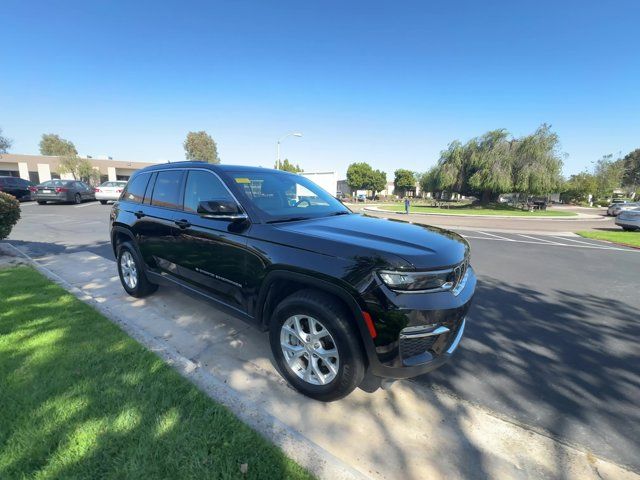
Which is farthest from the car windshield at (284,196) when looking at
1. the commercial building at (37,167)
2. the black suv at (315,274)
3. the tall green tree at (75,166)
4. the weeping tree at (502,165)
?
the tall green tree at (75,166)

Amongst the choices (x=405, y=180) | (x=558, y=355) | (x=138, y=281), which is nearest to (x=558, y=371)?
(x=558, y=355)

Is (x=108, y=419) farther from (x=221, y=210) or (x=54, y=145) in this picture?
(x=54, y=145)

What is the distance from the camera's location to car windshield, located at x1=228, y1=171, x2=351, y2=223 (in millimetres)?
3006

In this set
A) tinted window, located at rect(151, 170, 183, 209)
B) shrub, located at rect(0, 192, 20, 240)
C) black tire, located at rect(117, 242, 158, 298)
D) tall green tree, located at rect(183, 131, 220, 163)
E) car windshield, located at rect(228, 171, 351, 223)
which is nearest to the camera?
car windshield, located at rect(228, 171, 351, 223)

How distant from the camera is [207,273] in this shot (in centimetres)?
320

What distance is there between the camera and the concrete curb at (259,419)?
6.15 ft

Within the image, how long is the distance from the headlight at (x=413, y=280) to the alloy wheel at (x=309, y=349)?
62 centimetres

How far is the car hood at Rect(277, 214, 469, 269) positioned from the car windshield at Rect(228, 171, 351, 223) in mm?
243

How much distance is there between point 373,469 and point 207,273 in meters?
2.23

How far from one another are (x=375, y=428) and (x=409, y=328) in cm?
80

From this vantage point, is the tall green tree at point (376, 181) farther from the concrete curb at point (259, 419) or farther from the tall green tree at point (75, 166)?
the concrete curb at point (259, 419)

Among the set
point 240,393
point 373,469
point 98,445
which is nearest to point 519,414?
point 373,469

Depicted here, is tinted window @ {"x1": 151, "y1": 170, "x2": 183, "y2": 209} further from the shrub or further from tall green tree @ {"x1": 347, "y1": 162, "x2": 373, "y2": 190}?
tall green tree @ {"x1": 347, "y1": 162, "x2": 373, "y2": 190}

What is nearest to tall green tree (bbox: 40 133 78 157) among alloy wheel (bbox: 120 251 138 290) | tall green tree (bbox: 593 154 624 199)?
alloy wheel (bbox: 120 251 138 290)
